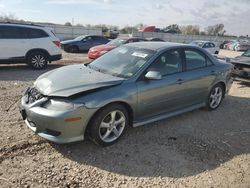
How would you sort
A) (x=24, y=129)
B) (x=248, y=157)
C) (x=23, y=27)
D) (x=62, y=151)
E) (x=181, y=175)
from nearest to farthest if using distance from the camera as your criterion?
(x=181, y=175) → (x=62, y=151) → (x=248, y=157) → (x=24, y=129) → (x=23, y=27)

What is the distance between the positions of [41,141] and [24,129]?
601mm

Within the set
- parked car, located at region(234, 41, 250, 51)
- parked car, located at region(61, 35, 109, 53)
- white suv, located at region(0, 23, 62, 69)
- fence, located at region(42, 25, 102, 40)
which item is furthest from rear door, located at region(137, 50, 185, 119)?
parked car, located at region(234, 41, 250, 51)

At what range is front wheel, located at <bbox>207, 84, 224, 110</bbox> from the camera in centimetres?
621

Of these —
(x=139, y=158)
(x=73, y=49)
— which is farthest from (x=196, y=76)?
(x=73, y=49)

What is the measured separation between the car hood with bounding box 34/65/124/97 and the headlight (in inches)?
4.0

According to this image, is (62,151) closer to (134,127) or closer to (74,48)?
(134,127)

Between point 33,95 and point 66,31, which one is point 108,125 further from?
point 66,31

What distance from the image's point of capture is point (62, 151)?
159 inches

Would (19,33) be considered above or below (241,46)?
above

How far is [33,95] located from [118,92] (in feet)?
4.38

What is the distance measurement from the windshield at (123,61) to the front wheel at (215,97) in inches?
84.1

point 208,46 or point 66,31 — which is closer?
point 208,46

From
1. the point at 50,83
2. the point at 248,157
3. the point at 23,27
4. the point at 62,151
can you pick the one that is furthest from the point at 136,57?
the point at 23,27

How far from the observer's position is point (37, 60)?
10.8m
